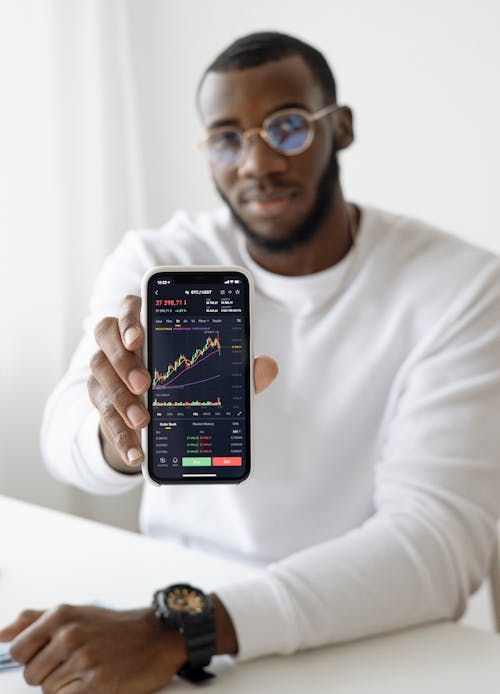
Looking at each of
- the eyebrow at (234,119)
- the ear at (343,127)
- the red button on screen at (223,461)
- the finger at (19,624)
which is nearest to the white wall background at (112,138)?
the ear at (343,127)

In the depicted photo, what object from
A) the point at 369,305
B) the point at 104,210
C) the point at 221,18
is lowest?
the point at 369,305

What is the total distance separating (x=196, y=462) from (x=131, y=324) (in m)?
0.11

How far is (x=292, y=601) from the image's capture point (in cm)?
102

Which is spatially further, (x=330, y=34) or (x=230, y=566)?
(x=330, y=34)

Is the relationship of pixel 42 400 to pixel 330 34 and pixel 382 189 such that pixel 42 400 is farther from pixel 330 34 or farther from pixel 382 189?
pixel 330 34

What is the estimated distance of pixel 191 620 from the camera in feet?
3.12

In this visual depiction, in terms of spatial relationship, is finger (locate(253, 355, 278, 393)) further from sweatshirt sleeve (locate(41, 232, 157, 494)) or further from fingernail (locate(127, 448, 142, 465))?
sweatshirt sleeve (locate(41, 232, 157, 494))

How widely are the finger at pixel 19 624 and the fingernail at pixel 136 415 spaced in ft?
1.31

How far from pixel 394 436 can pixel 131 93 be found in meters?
1.52

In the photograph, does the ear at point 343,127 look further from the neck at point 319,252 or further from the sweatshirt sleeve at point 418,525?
the sweatshirt sleeve at point 418,525

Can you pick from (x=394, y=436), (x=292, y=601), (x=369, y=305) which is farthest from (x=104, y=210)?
(x=292, y=601)

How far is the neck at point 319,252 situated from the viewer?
1533mm

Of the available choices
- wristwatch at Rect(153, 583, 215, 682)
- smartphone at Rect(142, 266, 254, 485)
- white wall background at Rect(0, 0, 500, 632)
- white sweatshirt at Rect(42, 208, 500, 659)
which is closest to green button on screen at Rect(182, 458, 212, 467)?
smartphone at Rect(142, 266, 254, 485)

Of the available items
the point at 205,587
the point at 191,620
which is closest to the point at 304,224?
the point at 205,587
